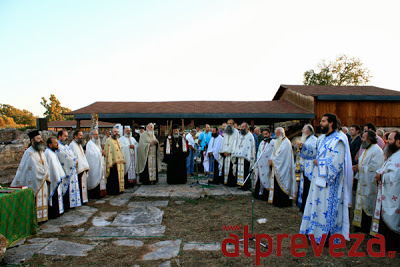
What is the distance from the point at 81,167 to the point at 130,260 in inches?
137

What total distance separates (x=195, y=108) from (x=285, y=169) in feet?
35.6

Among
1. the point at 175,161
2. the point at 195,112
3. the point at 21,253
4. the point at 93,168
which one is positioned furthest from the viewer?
the point at 195,112

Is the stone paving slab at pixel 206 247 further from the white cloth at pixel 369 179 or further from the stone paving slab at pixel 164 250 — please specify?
the white cloth at pixel 369 179

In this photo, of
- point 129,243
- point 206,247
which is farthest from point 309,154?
point 129,243

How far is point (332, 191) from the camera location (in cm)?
383

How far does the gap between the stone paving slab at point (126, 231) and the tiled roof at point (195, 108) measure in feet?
34.4

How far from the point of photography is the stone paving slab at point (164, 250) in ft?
12.1

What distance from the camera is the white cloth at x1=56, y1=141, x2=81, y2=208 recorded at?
5777mm

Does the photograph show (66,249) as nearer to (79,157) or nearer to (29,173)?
(29,173)

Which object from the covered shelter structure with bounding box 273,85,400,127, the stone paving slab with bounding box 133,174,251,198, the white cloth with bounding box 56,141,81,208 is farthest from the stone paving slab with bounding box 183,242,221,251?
the covered shelter structure with bounding box 273,85,400,127

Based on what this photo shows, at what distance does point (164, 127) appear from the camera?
23.2 metres

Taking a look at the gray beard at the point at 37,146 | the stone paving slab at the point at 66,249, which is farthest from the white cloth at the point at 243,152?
the gray beard at the point at 37,146

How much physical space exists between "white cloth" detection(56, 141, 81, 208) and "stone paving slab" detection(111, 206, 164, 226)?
48.0 inches

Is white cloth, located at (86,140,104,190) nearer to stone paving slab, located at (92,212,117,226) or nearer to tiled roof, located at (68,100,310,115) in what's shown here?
stone paving slab, located at (92,212,117,226)
